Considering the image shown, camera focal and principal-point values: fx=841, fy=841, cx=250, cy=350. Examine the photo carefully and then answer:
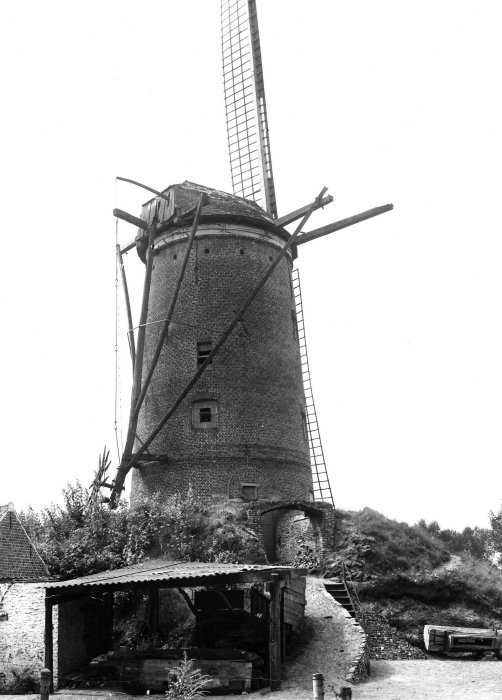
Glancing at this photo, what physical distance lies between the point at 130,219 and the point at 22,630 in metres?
13.2

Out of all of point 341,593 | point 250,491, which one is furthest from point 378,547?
point 250,491

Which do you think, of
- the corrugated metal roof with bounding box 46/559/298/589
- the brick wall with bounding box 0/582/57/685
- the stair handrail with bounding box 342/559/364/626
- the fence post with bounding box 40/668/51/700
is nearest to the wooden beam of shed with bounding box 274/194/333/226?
the stair handrail with bounding box 342/559/364/626

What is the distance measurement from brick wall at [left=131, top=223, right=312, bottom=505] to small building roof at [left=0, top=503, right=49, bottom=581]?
4473 millimetres

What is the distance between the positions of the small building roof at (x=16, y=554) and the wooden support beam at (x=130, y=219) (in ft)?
31.2

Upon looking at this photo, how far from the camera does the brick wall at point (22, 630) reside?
56.3 ft

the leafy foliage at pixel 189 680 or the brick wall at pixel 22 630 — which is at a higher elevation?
the brick wall at pixel 22 630

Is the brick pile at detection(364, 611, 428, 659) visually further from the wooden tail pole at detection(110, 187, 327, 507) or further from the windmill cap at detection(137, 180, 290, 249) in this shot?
the windmill cap at detection(137, 180, 290, 249)

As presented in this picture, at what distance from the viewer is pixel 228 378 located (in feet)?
80.7

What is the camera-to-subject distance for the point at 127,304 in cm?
2573

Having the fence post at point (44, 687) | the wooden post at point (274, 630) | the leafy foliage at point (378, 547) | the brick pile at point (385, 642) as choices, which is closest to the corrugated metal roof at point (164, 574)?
the wooden post at point (274, 630)

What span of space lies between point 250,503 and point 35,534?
5.91m

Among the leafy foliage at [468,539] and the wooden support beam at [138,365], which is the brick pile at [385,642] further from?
the leafy foliage at [468,539]

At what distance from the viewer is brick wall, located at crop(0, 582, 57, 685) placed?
17156mm

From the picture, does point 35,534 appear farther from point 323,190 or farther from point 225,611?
point 323,190
